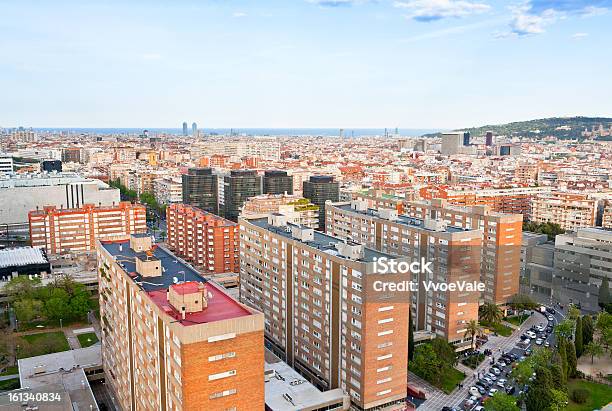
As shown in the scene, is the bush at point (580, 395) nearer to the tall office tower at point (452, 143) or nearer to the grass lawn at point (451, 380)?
the grass lawn at point (451, 380)

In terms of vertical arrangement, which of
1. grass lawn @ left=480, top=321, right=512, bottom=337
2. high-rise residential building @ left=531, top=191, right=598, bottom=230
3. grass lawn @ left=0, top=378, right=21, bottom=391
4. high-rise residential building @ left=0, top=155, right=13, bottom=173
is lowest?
grass lawn @ left=480, top=321, right=512, bottom=337

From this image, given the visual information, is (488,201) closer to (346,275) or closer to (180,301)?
(346,275)

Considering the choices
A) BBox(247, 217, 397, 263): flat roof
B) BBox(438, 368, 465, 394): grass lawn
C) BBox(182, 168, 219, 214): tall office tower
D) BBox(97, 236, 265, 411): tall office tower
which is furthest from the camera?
BBox(182, 168, 219, 214): tall office tower

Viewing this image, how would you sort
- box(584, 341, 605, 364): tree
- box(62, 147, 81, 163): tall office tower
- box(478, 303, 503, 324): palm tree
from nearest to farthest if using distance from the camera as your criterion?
box(584, 341, 605, 364): tree → box(478, 303, 503, 324): palm tree → box(62, 147, 81, 163): tall office tower

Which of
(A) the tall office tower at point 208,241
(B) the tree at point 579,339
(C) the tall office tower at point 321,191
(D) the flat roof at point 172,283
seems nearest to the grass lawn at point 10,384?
(D) the flat roof at point 172,283

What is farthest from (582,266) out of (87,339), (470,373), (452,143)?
(452,143)

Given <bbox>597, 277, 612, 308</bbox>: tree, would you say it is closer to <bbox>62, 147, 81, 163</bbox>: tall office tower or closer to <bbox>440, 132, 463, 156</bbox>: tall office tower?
<bbox>62, 147, 81, 163</bbox>: tall office tower

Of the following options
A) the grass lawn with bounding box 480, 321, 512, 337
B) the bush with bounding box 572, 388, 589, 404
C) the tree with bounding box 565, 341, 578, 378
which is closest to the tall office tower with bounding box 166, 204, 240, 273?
the grass lawn with bounding box 480, 321, 512, 337
